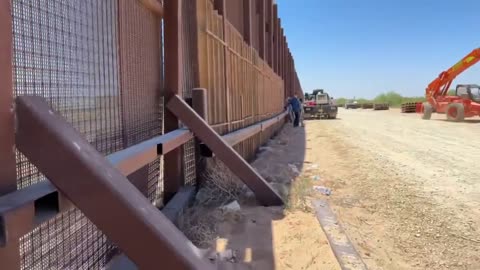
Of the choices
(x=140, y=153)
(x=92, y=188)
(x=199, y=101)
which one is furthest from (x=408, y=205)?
(x=92, y=188)

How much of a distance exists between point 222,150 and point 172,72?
103cm

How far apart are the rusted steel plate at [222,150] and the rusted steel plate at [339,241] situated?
0.55 m

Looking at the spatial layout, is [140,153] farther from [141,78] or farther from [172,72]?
[172,72]

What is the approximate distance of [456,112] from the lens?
25828mm

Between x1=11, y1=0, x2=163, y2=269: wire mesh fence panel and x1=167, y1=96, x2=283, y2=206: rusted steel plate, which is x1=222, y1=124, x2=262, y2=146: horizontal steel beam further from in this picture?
x1=11, y1=0, x2=163, y2=269: wire mesh fence panel

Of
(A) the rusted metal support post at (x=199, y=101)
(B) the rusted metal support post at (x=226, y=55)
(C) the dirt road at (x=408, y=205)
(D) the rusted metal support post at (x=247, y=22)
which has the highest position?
(D) the rusted metal support post at (x=247, y=22)

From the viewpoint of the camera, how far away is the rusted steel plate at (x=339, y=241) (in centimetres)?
350

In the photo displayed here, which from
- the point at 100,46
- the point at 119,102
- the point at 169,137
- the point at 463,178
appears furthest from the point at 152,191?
the point at 463,178

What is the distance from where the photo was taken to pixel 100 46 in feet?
9.34

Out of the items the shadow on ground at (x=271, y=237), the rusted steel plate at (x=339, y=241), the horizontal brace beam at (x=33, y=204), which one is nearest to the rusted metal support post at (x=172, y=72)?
the shadow on ground at (x=271, y=237)

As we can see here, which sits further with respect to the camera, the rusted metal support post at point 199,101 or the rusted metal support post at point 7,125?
the rusted metal support post at point 199,101

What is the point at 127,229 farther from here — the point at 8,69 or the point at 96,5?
the point at 96,5

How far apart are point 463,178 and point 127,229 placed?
750 cm

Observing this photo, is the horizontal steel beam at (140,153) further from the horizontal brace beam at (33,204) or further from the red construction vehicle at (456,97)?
the red construction vehicle at (456,97)
